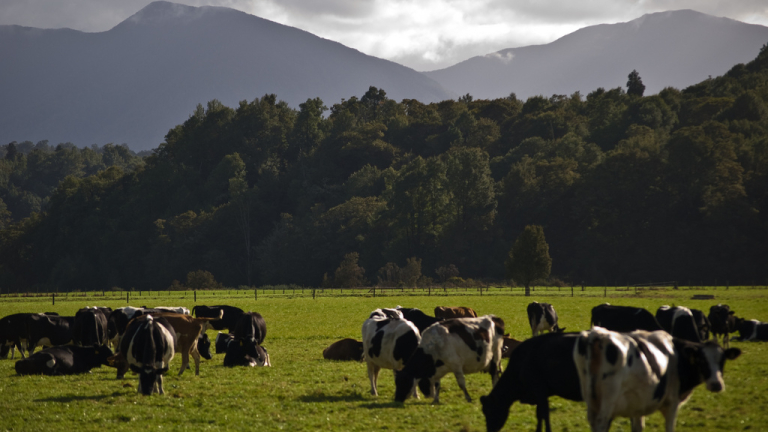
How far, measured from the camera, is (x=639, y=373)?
8.62 metres

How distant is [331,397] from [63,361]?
862 centimetres

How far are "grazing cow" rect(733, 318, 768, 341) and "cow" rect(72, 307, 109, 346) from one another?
71.1 feet

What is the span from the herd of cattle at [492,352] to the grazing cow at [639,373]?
0.5 inches

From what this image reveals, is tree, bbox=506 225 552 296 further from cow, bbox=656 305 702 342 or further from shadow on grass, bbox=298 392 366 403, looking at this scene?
shadow on grass, bbox=298 392 366 403

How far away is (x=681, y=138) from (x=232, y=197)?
70.5 m

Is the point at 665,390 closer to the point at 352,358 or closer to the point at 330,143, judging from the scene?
the point at 352,358

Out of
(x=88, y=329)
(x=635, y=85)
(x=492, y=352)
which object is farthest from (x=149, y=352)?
(x=635, y=85)

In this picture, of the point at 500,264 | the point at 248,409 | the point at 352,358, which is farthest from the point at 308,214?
the point at 248,409

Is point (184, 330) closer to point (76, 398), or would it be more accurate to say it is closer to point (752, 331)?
point (76, 398)

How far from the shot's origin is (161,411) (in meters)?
12.8

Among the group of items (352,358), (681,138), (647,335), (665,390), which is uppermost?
(681,138)

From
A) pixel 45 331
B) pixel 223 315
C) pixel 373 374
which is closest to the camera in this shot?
pixel 373 374

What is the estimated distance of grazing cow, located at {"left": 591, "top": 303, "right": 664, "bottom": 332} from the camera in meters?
17.6

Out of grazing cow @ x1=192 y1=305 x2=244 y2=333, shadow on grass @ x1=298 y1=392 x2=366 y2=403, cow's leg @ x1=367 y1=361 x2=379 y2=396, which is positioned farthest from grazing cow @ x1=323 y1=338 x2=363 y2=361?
grazing cow @ x1=192 y1=305 x2=244 y2=333
